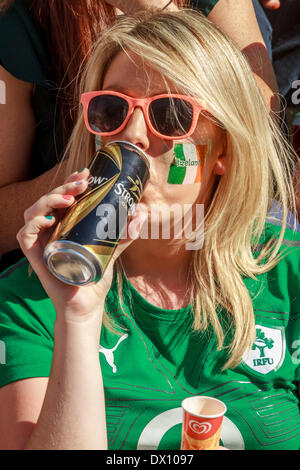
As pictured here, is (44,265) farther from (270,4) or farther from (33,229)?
(270,4)

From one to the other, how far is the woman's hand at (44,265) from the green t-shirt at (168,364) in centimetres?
19

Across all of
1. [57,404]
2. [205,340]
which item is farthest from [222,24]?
[57,404]

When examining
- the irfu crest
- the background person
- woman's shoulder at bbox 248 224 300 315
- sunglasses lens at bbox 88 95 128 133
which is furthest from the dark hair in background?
the irfu crest

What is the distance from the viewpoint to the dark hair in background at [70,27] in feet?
6.22

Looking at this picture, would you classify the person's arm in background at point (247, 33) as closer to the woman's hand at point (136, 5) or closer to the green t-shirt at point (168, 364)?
the woman's hand at point (136, 5)

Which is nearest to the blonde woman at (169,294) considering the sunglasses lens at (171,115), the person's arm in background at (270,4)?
the sunglasses lens at (171,115)

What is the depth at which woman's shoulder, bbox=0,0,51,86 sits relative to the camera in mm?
1910

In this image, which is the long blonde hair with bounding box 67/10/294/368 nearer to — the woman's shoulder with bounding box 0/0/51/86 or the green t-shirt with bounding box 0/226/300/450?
the green t-shirt with bounding box 0/226/300/450

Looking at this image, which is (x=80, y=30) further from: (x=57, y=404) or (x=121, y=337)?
(x=57, y=404)

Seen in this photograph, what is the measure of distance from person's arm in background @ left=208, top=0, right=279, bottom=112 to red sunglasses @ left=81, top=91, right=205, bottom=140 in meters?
0.55

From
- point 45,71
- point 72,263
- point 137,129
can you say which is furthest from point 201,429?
point 45,71

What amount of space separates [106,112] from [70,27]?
62 cm

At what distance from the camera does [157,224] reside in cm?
150
